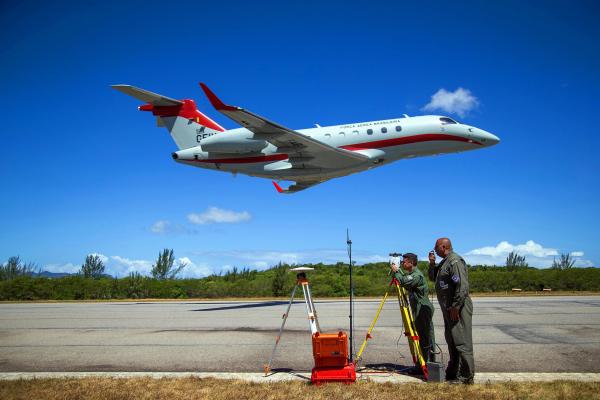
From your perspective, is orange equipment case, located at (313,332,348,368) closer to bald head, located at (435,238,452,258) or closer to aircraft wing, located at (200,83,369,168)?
bald head, located at (435,238,452,258)

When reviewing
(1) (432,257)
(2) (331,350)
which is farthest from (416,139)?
(2) (331,350)

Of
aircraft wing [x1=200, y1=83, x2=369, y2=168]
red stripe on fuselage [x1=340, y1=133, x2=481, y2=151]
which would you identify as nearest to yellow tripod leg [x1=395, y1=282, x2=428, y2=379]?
aircraft wing [x1=200, y1=83, x2=369, y2=168]

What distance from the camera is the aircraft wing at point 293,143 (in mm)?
21125

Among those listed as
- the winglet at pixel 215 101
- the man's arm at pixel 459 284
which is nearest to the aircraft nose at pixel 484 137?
the winglet at pixel 215 101

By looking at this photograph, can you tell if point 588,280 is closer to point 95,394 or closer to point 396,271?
point 396,271

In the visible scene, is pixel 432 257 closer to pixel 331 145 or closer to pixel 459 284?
pixel 459 284

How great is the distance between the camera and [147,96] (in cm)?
2641

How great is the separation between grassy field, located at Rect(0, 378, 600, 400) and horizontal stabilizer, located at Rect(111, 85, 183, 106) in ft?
61.3

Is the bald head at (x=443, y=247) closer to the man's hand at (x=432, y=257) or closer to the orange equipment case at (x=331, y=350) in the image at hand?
the man's hand at (x=432, y=257)

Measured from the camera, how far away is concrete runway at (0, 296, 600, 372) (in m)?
8.99

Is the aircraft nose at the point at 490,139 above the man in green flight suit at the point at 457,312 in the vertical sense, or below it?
above

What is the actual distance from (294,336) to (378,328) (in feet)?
9.03

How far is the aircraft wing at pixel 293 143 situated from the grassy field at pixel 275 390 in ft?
49.3

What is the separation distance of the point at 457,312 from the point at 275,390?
3.08 meters
